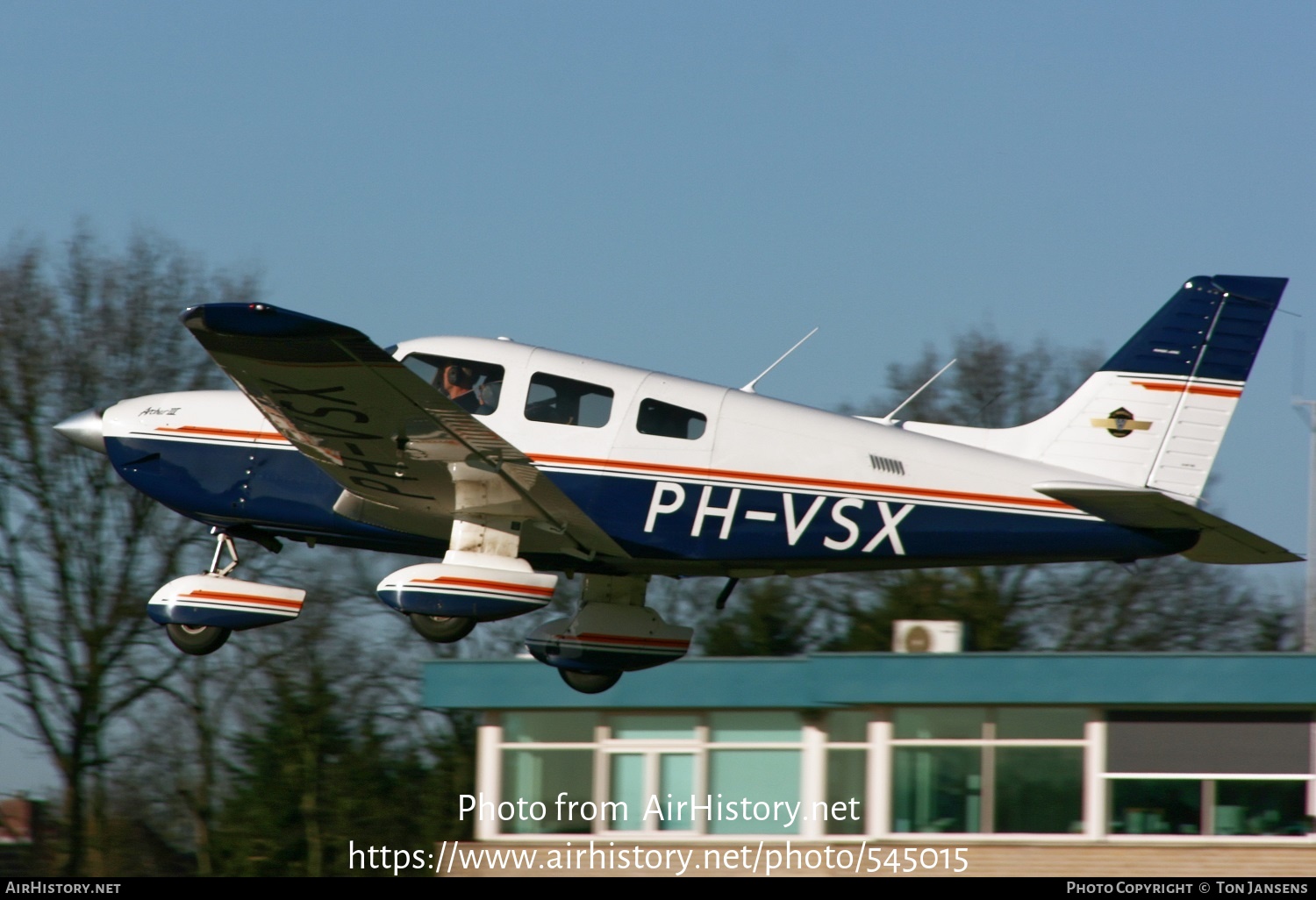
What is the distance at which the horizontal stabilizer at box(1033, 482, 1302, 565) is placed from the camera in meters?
9.77

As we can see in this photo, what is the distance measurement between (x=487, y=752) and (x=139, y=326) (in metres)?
9.74

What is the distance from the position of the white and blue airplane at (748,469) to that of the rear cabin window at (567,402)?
0.04 ft

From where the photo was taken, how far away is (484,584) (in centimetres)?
1034

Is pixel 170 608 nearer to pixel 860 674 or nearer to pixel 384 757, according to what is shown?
pixel 860 674

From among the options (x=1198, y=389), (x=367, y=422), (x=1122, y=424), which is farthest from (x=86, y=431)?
(x=1198, y=389)

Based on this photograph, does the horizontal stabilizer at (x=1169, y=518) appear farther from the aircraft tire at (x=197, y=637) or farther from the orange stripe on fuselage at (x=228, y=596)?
the aircraft tire at (x=197, y=637)

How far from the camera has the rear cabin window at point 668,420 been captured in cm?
1034

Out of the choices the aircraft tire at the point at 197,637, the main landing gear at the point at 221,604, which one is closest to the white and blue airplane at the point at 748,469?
the main landing gear at the point at 221,604

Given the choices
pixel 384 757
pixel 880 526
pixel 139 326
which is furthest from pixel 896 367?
pixel 880 526

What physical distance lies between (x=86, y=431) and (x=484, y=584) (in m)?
3.52

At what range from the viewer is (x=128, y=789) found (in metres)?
27.2

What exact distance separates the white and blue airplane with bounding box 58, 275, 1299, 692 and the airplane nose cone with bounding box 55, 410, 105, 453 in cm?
196

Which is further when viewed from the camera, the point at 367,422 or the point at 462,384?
the point at 462,384

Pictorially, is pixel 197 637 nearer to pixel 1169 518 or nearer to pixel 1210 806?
pixel 1169 518
